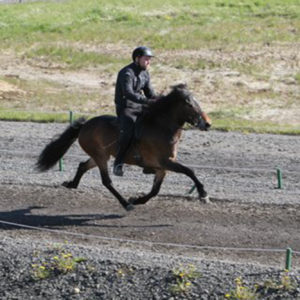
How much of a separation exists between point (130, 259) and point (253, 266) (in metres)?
1.67

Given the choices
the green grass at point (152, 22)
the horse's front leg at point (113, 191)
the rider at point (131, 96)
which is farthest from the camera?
the green grass at point (152, 22)

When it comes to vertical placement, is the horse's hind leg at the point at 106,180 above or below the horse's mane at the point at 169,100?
below

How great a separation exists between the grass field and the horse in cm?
782

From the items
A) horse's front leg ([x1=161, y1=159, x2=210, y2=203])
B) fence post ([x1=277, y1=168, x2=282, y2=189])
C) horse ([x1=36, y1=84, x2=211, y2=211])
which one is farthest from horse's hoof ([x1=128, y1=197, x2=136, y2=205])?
fence post ([x1=277, y1=168, x2=282, y2=189])

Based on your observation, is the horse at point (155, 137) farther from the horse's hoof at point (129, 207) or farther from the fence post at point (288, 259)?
the fence post at point (288, 259)

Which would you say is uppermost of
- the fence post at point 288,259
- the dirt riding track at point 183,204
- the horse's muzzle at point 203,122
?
the horse's muzzle at point 203,122

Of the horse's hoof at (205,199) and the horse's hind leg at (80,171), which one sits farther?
the horse's hind leg at (80,171)

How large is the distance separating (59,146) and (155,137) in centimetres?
228

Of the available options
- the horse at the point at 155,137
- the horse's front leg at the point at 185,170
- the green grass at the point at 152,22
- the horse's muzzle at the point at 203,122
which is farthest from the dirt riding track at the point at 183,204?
the green grass at the point at 152,22

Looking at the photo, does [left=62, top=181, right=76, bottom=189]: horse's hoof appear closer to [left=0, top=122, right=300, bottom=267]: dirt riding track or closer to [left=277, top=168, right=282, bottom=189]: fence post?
[left=0, top=122, right=300, bottom=267]: dirt riding track

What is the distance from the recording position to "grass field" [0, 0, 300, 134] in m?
Answer: 25.2

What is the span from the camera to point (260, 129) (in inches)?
832

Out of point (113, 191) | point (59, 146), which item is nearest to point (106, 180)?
point (113, 191)

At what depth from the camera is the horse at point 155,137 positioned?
13.1 metres
